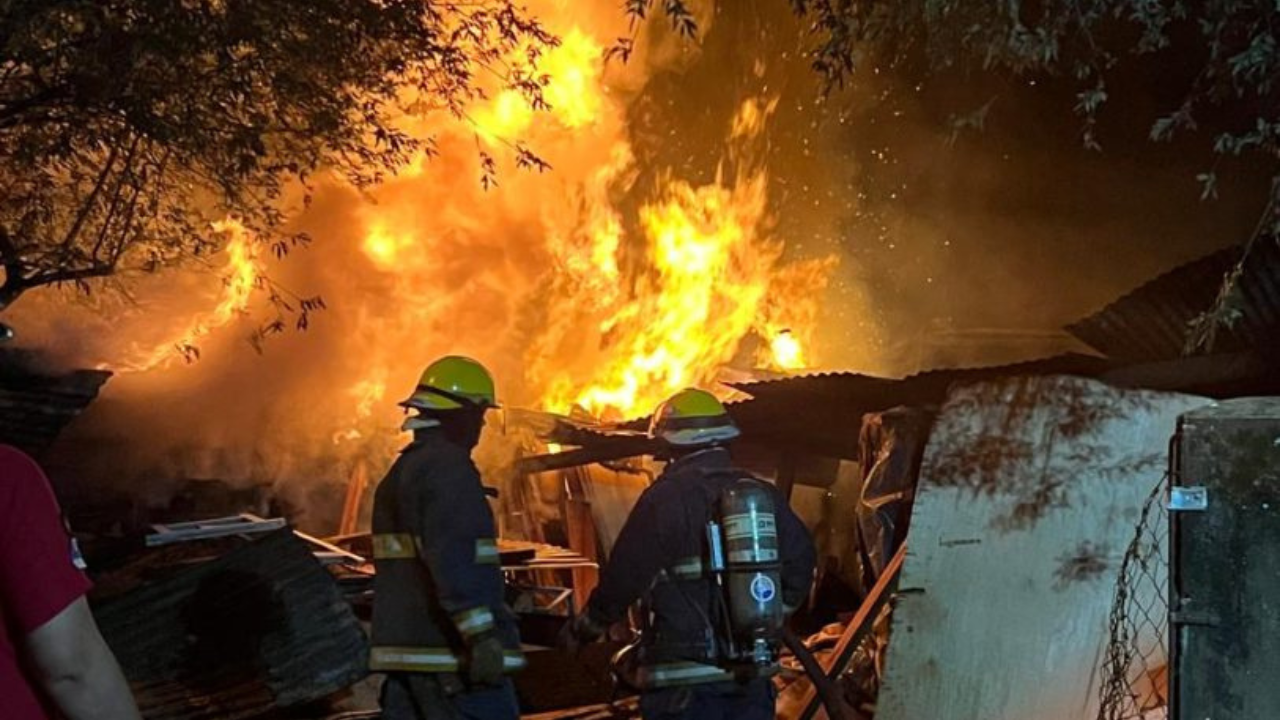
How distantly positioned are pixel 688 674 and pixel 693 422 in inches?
45.6

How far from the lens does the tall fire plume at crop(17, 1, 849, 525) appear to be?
45.3 ft

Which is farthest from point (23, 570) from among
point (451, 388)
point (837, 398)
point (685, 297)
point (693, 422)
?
point (685, 297)

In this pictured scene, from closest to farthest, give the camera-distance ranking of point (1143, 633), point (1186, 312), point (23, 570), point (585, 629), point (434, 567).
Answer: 1. point (23, 570)
2. point (434, 567)
3. point (585, 629)
4. point (1143, 633)
5. point (1186, 312)

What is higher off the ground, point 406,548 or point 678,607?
point 406,548

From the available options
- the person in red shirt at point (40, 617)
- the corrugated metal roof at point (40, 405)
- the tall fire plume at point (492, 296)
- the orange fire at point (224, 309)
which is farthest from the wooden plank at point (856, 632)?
the orange fire at point (224, 309)

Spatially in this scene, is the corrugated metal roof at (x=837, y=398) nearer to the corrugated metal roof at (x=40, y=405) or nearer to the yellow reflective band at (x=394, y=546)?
the yellow reflective band at (x=394, y=546)

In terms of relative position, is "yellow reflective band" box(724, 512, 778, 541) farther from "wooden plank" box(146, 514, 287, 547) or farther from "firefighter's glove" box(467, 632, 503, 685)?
"wooden plank" box(146, 514, 287, 547)

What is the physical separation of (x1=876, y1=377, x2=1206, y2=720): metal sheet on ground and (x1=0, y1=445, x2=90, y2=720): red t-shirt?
15.7ft

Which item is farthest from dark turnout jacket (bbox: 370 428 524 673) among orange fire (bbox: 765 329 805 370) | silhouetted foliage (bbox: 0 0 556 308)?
orange fire (bbox: 765 329 805 370)

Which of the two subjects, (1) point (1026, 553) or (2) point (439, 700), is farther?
(1) point (1026, 553)

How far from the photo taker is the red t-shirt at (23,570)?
6.77 feet

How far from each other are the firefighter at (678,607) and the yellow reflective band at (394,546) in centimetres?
85

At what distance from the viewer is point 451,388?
16.3 feet

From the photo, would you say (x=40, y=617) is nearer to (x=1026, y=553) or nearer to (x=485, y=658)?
(x=485, y=658)
